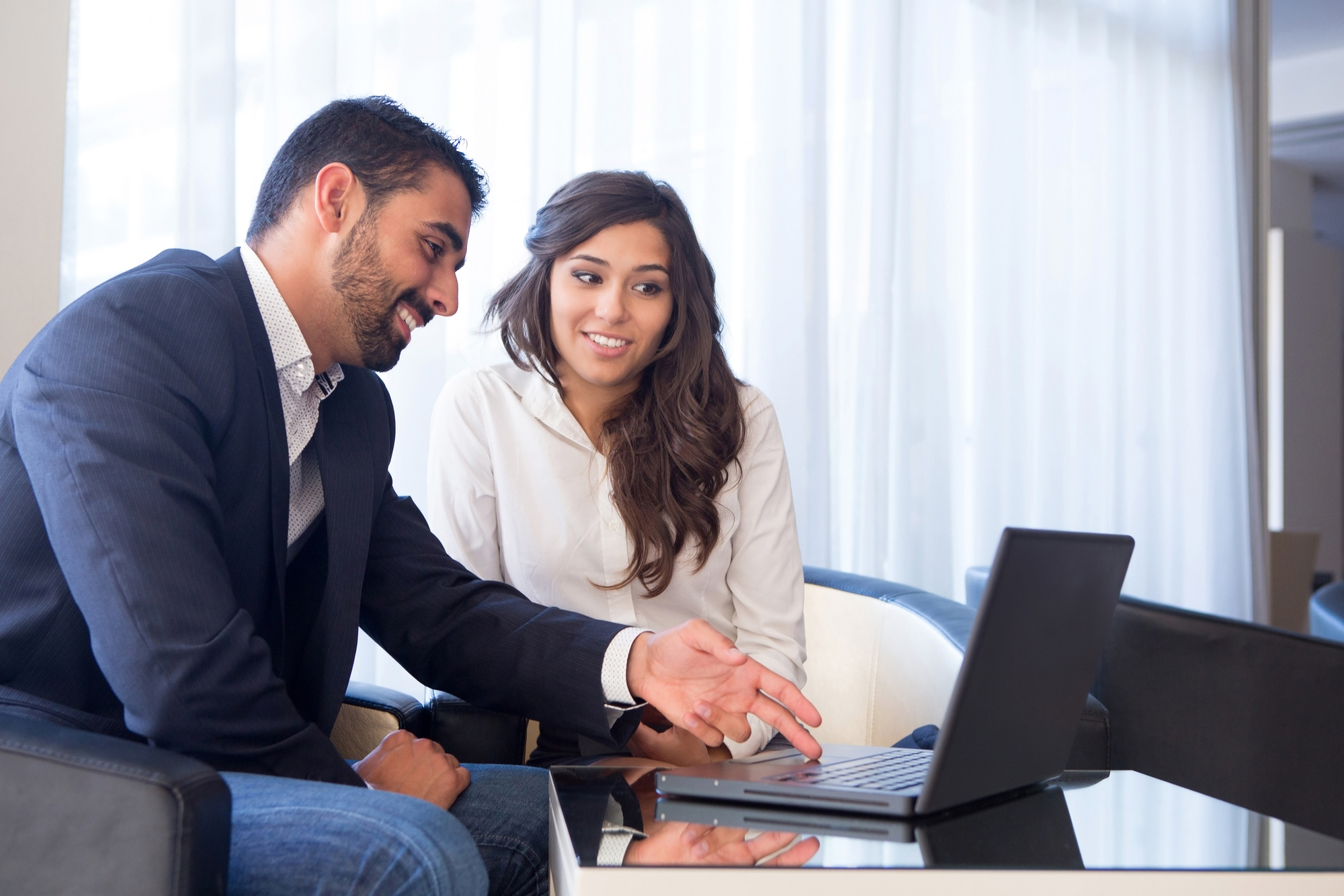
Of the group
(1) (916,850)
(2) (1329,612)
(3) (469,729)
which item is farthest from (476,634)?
(2) (1329,612)

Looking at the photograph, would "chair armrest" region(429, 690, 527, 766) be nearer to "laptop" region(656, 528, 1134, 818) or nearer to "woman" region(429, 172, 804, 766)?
"woman" region(429, 172, 804, 766)

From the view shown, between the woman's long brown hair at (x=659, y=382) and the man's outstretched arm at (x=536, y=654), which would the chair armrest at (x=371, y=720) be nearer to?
the man's outstretched arm at (x=536, y=654)

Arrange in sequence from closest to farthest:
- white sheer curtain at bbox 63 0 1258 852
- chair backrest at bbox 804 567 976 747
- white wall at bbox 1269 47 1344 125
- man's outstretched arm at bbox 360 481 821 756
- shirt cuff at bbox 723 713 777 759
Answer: man's outstretched arm at bbox 360 481 821 756
shirt cuff at bbox 723 713 777 759
white sheer curtain at bbox 63 0 1258 852
chair backrest at bbox 804 567 976 747
white wall at bbox 1269 47 1344 125

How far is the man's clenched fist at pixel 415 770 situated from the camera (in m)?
1.23

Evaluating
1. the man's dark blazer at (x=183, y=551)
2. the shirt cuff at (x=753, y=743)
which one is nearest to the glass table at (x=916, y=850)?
the man's dark blazer at (x=183, y=551)

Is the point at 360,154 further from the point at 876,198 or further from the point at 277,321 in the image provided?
the point at 876,198

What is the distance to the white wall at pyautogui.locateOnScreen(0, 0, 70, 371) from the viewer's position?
155 centimetres

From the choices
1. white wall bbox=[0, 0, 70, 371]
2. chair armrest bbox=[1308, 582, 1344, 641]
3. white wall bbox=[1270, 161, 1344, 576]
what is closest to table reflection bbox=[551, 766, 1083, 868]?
white wall bbox=[0, 0, 70, 371]

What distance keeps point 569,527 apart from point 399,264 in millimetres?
591

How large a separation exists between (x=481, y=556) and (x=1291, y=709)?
1343 millimetres

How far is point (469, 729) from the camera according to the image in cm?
155

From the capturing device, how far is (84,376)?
1025 millimetres

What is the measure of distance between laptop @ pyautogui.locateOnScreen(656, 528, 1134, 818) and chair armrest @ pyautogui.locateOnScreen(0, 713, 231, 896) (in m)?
0.36

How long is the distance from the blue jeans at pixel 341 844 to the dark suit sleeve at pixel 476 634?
407 millimetres
